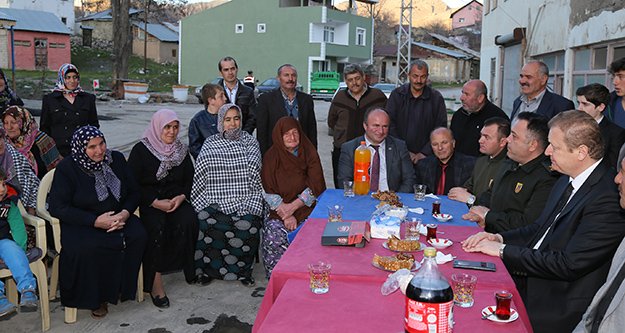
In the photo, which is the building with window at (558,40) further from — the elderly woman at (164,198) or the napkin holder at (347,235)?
the elderly woman at (164,198)

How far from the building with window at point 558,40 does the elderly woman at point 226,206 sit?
4.80 m

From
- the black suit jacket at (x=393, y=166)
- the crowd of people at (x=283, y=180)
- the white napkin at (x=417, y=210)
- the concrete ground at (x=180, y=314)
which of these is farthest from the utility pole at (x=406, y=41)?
the white napkin at (x=417, y=210)

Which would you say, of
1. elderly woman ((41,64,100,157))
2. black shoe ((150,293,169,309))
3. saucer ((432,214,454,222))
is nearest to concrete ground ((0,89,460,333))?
black shoe ((150,293,169,309))

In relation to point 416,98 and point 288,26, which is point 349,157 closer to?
point 416,98

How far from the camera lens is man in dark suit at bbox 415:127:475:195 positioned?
196 inches

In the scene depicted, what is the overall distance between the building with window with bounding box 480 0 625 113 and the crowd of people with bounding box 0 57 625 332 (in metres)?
2.49

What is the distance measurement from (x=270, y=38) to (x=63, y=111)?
33.3 m

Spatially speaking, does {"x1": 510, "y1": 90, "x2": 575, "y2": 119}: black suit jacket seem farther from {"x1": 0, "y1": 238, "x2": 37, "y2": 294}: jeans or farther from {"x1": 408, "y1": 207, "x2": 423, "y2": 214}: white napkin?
{"x1": 0, "y1": 238, "x2": 37, "y2": 294}: jeans

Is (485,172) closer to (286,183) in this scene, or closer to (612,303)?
(286,183)

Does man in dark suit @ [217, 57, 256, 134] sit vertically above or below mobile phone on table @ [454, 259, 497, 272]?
above

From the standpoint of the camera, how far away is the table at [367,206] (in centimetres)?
394

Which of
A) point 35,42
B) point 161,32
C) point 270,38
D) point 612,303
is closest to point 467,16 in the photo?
point 161,32

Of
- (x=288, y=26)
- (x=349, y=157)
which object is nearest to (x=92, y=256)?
(x=349, y=157)

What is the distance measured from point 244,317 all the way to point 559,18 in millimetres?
7573
